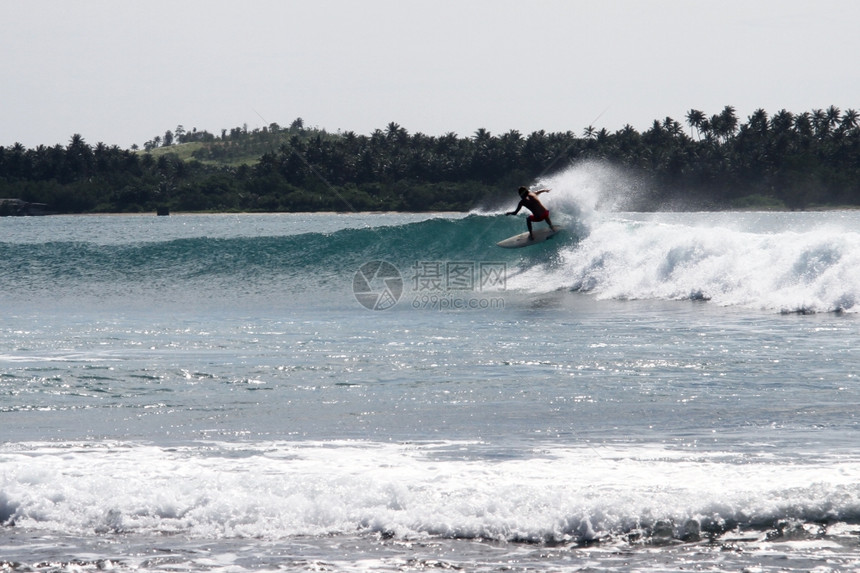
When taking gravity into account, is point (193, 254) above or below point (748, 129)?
below

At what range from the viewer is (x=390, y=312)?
823 inches

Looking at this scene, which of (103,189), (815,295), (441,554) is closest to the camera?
(441,554)

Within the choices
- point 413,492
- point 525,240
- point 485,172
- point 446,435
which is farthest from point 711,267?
point 485,172

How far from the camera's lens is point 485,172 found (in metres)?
121

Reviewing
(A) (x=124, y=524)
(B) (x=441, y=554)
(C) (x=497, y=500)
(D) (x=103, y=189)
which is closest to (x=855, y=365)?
(C) (x=497, y=500)

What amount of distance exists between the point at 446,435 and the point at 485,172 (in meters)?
113

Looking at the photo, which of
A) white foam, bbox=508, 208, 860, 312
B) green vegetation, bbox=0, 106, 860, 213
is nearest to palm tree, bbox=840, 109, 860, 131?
green vegetation, bbox=0, 106, 860, 213

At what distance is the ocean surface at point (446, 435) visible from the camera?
21.7ft

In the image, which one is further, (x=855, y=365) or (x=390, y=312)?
(x=390, y=312)

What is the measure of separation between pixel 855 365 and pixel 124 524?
31.5ft

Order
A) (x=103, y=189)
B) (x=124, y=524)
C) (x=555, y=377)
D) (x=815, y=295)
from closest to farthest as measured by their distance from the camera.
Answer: (x=124, y=524), (x=555, y=377), (x=815, y=295), (x=103, y=189)

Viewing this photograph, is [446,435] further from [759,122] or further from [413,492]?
[759,122]

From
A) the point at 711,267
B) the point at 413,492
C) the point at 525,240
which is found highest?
the point at 525,240

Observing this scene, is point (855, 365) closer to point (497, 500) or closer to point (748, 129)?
point (497, 500)
